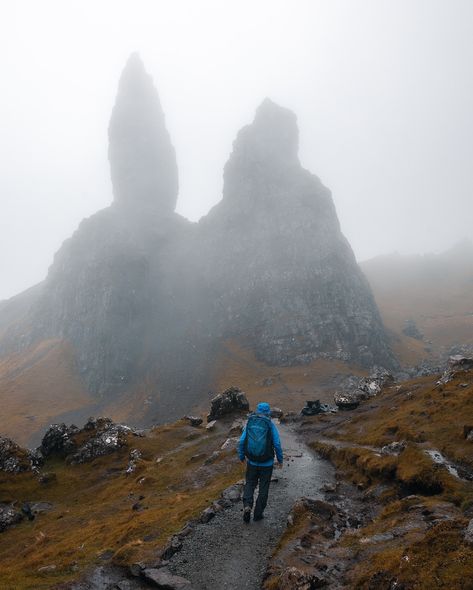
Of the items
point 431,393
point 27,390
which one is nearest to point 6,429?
point 27,390

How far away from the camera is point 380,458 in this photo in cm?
2922

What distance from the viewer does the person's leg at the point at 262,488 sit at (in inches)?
742

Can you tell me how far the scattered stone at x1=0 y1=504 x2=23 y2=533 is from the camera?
36312 millimetres

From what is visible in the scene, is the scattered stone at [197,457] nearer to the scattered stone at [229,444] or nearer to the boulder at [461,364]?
the scattered stone at [229,444]

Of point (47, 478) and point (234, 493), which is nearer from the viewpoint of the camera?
point (234, 493)

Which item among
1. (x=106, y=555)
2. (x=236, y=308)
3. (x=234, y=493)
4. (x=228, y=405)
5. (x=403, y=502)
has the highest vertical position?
(x=106, y=555)

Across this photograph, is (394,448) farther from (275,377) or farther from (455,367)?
(275,377)

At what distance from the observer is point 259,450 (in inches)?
733

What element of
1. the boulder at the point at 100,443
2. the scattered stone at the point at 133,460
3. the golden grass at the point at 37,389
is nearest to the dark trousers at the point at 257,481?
the scattered stone at the point at 133,460

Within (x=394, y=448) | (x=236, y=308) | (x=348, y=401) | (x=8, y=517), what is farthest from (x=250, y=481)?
(x=236, y=308)

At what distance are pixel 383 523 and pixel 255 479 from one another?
19.0 ft

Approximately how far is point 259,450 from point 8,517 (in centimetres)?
3122

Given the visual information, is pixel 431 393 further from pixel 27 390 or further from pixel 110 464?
pixel 27 390

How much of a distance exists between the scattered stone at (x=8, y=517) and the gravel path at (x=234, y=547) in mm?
26383
